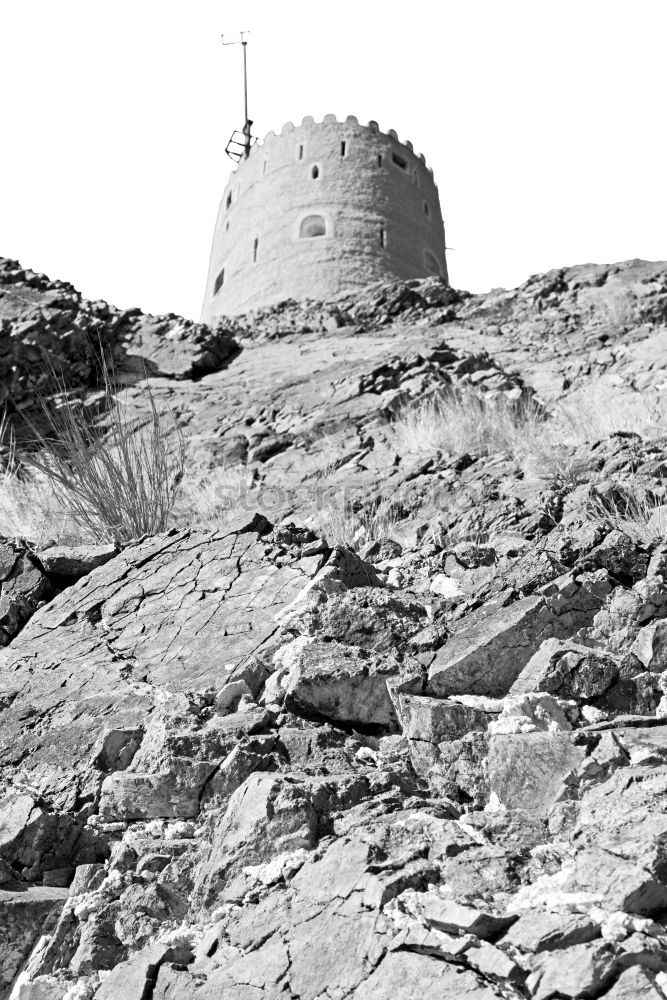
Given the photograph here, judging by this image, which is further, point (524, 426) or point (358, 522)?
point (524, 426)

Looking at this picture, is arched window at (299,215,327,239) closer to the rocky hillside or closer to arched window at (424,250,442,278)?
arched window at (424,250,442,278)

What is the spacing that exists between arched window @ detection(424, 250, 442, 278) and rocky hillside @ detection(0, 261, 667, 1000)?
17.2 m

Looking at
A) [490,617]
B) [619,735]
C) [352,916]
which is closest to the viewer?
[352,916]

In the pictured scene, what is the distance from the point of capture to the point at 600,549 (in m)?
3.64

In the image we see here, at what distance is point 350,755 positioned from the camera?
9.73ft

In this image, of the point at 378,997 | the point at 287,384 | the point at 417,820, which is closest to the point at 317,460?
the point at 287,384

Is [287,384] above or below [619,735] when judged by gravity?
above

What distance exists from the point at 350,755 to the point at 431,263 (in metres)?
20.8

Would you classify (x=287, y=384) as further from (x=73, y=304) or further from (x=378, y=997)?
(x=378, y=997)

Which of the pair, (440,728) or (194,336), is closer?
(440,728)

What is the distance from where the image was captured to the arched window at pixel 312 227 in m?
21.7

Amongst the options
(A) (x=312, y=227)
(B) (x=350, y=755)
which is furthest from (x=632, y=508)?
(A) (x=312, y=227)

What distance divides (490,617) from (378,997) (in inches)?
62.6

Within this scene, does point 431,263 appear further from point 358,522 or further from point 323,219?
point 358,522
